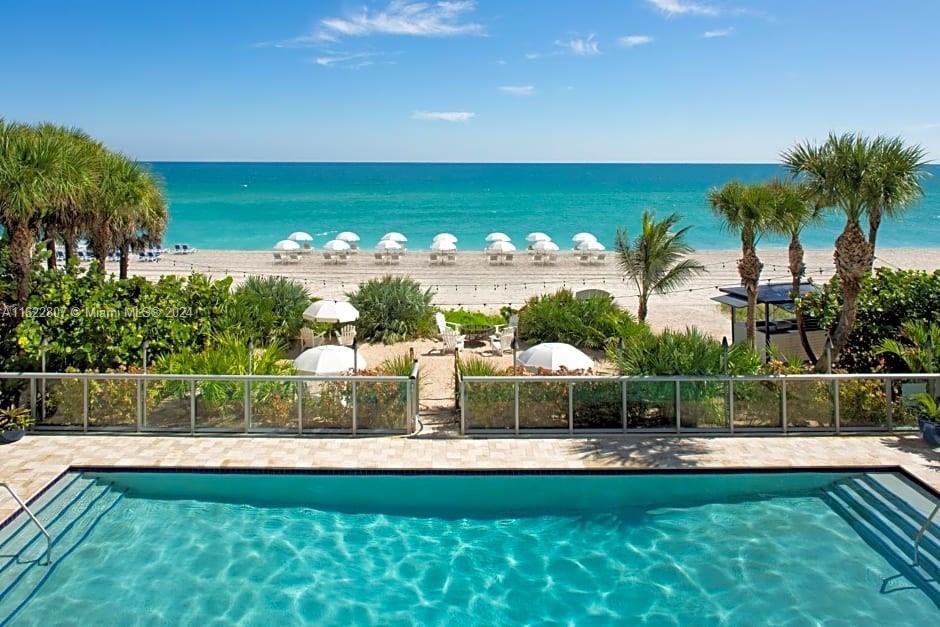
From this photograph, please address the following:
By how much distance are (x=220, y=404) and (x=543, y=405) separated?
16.9 ft

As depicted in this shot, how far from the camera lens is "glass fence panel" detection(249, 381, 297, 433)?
1238 cm

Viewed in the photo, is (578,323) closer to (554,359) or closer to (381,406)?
(554,359)

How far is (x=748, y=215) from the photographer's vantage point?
15773 mm

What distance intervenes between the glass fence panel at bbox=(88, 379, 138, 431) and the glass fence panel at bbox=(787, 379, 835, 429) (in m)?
10.4

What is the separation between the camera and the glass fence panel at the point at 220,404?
12344 mm

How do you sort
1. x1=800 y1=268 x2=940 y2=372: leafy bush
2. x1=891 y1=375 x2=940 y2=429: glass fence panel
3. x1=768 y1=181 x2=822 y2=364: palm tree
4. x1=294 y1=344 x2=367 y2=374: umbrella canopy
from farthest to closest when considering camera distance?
x1=768 y1=181 x2=822 y2=364: palm tree < x1=800 y1=268 x2=940 y2=372: leafy bush < x1=294 y1=344 x2=367 y2=374: umbrella canopy < x1=891 y1=375 x2=940 y2=429: glass fence panel

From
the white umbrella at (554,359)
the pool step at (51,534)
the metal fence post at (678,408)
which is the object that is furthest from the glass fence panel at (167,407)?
the metal fence post at (678,408)

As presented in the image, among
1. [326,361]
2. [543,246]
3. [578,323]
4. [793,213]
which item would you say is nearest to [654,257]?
[578,323]

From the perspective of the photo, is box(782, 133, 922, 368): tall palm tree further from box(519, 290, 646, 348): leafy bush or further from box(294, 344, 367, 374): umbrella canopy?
box(294, 344, 367, 374): umbrella canopy

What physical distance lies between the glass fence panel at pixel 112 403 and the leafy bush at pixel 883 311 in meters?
12.7

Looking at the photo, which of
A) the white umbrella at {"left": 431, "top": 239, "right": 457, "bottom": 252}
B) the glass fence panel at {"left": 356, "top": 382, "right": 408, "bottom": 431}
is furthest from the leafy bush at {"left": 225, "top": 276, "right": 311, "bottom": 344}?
the white umbrella at {"left": 431, "top": 239, "right": 457, "bottom": 252}

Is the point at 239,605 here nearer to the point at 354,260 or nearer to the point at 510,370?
the point at 510,370

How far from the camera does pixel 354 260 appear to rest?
1547 inches

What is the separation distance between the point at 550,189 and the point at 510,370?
390ft
